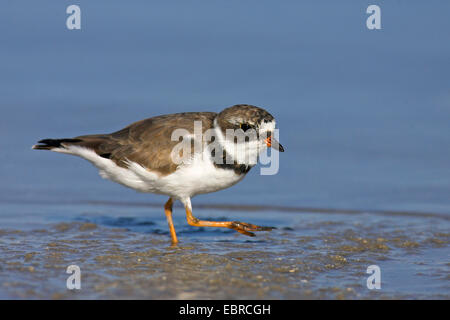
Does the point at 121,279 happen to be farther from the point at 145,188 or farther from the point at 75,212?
the point at 75,212

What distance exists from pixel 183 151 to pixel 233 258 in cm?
116

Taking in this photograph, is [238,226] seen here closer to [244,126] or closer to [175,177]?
[175,177]

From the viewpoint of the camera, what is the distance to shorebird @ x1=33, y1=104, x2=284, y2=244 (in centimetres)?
708

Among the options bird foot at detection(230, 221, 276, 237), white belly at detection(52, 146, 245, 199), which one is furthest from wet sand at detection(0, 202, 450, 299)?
white belly at detection(52, 146, 245, 199)

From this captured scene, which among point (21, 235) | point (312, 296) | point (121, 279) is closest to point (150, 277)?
point (121, 279)

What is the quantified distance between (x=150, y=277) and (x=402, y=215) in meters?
3.80

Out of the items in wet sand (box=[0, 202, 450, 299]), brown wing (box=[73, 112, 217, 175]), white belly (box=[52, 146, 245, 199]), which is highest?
brown wing (box=[73, 112, 217, 175])

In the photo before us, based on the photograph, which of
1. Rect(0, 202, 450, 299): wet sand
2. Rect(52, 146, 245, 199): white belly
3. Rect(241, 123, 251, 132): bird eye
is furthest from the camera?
Rect(241, 123, 251, 132): bird eye

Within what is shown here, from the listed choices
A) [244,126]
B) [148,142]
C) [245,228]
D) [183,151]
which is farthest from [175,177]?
[245,228]

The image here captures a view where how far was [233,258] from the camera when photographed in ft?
22.5

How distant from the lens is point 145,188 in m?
7.49

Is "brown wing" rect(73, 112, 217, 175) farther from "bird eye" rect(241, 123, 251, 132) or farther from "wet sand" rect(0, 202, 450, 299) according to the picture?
"wet sand" rect(0, 202, 450, 299)

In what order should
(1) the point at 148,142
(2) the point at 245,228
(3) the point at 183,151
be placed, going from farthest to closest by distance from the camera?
(2) the point at 245,228
(1) the point at 148,142
(3) the point at 183,151

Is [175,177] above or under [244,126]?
under
